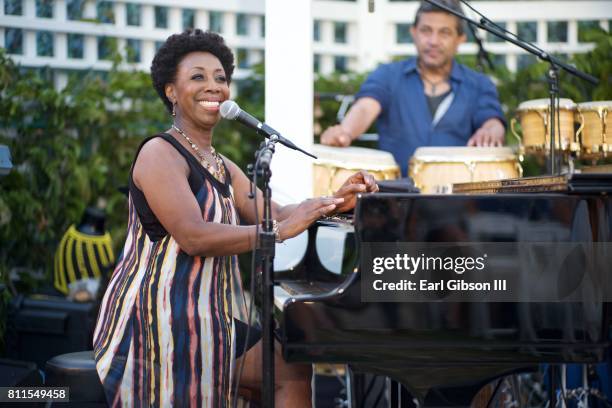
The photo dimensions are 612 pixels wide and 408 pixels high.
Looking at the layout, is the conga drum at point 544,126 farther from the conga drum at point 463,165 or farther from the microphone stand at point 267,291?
the microphone stand at point 267,291

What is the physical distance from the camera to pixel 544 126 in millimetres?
4891

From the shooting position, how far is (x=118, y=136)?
232 inches

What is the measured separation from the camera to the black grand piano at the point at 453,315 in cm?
288

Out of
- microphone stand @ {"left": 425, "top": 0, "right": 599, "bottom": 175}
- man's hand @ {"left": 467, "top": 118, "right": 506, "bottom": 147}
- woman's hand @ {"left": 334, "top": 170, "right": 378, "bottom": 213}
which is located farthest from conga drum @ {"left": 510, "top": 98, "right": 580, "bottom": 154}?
woman's hand @ {"left": 334, "top": 170, "right": 378, "bottom": 213}

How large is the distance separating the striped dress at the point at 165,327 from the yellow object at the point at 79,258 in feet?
5.88

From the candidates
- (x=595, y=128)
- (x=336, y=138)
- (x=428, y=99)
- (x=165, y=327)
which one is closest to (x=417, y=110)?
(x=428, y=99)

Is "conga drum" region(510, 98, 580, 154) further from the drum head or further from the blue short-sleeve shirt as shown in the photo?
the blue short-sleeve shirt

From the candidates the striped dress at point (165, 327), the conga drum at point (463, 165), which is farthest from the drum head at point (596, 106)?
the striped dress at point (165, 327)

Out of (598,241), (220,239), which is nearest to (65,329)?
(220,239)

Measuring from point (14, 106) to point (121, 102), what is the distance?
29.7 inches

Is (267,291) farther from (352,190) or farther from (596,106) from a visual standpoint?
(596,106)

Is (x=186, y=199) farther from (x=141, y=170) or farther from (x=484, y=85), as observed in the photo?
(x=484, y=85)

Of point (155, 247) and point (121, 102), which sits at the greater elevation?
point (121, 102)

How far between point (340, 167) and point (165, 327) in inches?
74.1
